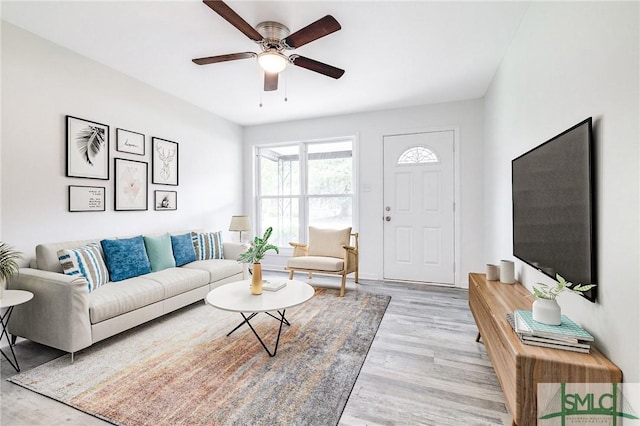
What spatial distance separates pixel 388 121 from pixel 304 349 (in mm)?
3433

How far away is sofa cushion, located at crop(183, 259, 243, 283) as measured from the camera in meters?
3.41

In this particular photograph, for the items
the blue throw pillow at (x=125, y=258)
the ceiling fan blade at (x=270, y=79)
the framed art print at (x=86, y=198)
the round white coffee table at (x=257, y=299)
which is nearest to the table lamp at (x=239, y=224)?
the blue throw pillow at (x=125, y=258)

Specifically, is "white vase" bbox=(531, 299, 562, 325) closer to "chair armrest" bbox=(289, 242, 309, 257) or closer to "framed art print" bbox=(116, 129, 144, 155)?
"chair armrest" bbox=(289, 242, 309, 257)

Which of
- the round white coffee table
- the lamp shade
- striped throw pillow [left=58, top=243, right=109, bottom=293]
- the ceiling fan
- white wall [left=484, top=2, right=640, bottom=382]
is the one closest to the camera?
white wall [left=484, top=2, right=640, bottom=382]

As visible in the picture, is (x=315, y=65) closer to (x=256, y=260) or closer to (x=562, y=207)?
(x=256, y=260)

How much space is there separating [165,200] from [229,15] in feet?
8.85

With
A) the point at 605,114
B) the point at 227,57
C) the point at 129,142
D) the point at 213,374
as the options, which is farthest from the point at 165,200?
the point at 605,114

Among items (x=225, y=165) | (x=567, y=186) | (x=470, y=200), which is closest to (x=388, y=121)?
(x=470, y=200)

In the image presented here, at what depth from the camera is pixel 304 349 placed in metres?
2.33

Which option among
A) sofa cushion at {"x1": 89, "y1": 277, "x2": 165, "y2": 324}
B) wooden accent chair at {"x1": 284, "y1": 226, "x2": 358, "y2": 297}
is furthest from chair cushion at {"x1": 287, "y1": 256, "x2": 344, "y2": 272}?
sofa cushion at {"x1": 89, "y1": 277, "x2": 165, "y2": 324}

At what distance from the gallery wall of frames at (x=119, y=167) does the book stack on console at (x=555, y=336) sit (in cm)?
365

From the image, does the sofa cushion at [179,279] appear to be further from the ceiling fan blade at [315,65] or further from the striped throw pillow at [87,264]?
the ceiling fan blade at [315,65]

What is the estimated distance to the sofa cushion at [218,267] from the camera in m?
3.41

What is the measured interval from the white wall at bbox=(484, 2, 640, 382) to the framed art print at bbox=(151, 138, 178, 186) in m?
3.88
